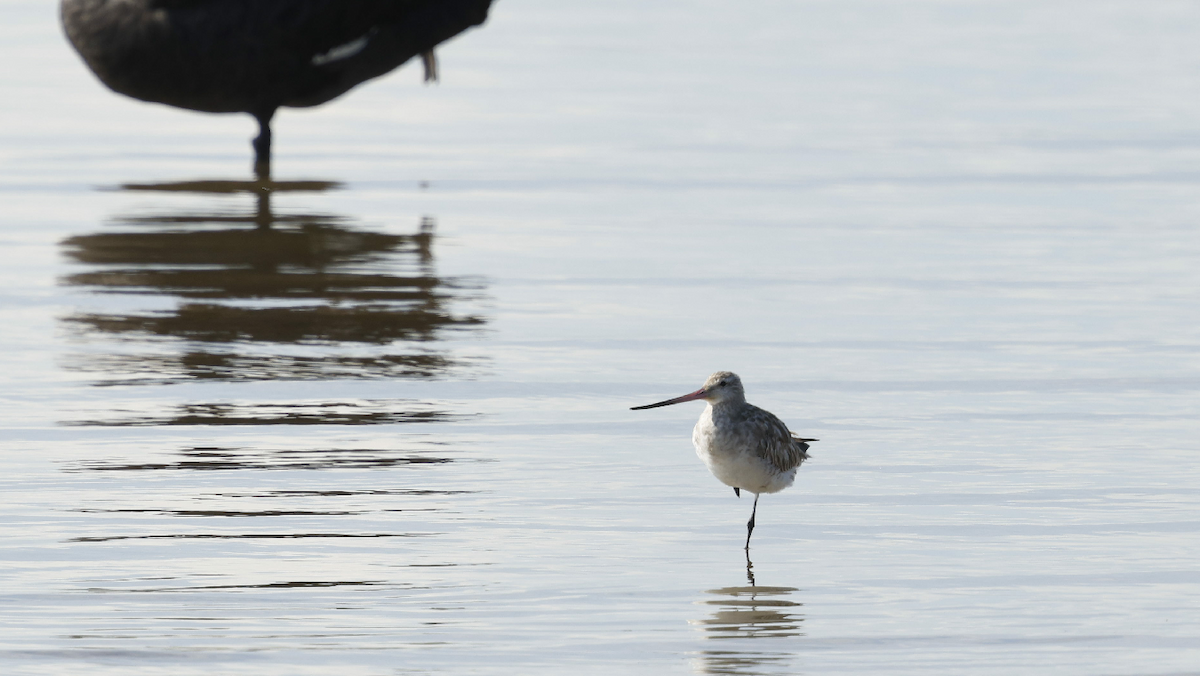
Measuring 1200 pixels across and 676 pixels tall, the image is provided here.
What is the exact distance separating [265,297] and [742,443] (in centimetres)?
349

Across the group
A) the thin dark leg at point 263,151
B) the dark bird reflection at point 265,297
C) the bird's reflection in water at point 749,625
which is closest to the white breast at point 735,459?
the bird's reflection in water at point 749,625

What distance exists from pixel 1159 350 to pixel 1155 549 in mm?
2409

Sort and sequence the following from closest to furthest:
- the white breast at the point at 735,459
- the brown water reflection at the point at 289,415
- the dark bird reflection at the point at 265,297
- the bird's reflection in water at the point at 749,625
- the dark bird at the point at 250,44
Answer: the bird's reflection in water at the point at 749,625 < the white breast at the point at 735,459 < the brown water reflection at the point at 289,415 < the dark bird reflection at the point at 265,297 < the dark bird at the point at 250,44

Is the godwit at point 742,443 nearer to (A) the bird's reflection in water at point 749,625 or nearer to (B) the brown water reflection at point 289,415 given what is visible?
(A) the bird's reflection in water at point 749,625

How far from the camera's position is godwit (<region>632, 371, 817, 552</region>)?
215 inches

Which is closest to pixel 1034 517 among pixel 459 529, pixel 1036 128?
pixel 459 529

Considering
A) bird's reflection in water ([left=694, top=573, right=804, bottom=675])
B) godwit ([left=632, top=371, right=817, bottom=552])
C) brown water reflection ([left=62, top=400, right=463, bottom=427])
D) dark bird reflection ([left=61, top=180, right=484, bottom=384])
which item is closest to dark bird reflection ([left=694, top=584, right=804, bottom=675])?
bird's reflection in water ([left=694, top=573, right=804, bottom=675])

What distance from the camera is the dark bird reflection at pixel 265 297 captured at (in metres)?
7.25

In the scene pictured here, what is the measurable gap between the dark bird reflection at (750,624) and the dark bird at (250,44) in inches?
257

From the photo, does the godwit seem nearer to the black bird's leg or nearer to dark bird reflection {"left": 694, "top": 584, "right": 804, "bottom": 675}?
dark bird reflection {"left": 694, "top": 584, "right": 804, "bottom": 675}

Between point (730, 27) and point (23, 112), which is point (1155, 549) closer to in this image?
point (23, 112)

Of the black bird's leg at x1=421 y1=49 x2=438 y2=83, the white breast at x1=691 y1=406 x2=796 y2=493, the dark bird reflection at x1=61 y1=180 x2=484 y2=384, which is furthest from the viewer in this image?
the black bird's leg at x1=421 y1=49 x2=438 y2=83

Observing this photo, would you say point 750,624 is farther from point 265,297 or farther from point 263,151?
point 263,151

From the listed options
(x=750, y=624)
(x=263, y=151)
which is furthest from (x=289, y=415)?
(x=263, y=151)
